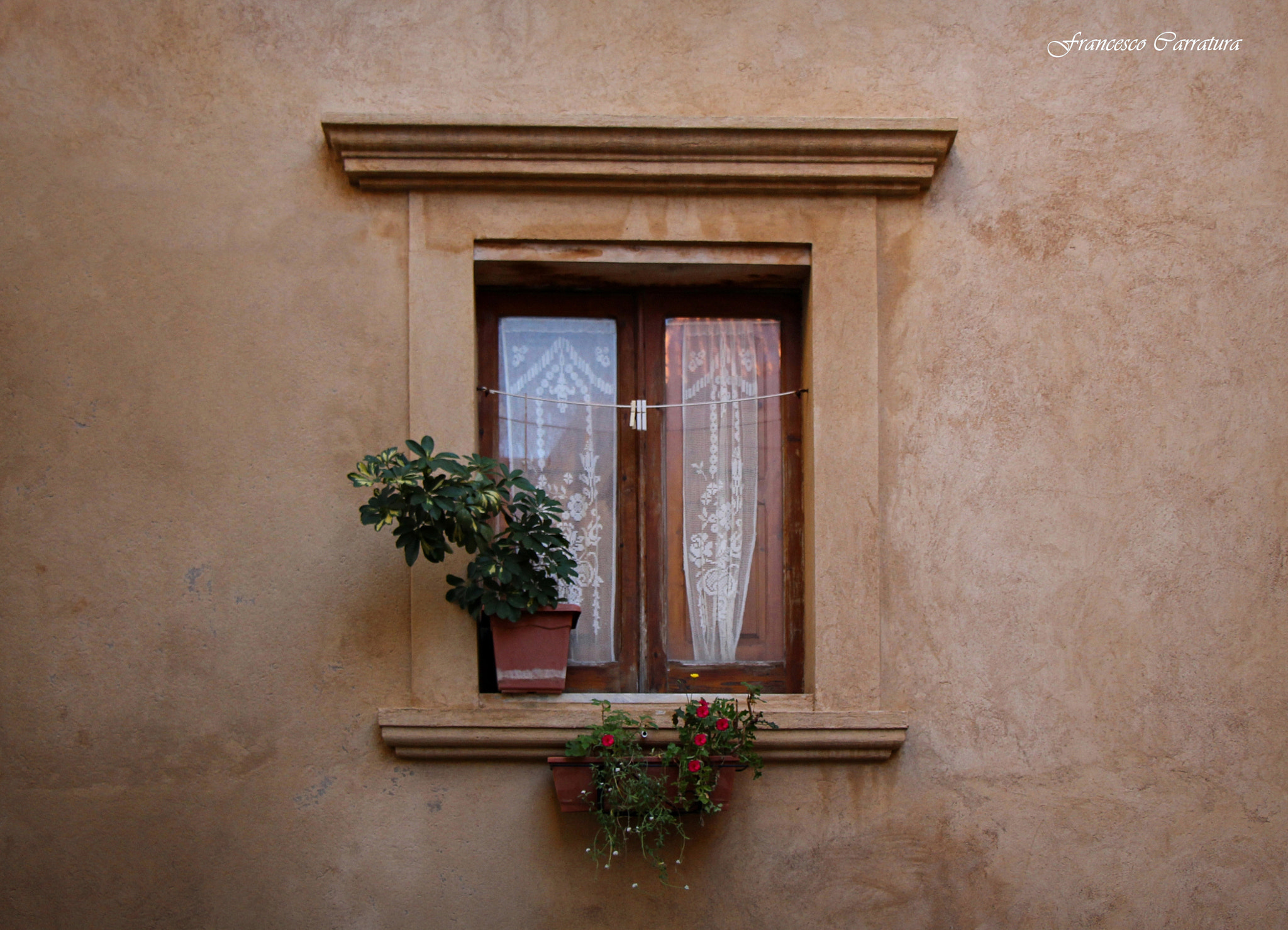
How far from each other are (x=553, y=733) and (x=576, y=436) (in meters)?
1.10

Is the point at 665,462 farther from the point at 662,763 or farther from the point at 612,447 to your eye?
the point at 662,763

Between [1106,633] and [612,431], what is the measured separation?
1924mm

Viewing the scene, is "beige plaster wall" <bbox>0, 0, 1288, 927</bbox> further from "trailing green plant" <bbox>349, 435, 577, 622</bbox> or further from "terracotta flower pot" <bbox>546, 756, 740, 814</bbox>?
"trailing green plant" <bbox>349, 435, 577, 622</bbox>

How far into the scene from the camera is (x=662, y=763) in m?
3.47

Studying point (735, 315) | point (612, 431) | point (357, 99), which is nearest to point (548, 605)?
point (612, 431)

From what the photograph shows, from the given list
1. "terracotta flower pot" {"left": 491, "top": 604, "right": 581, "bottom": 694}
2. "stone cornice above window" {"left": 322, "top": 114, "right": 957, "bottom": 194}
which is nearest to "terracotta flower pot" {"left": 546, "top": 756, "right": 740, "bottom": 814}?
"terracotta flower pot" {"left": 491, "top": 604, "right": 581, "bottom": 694}

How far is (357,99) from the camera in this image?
3.77m

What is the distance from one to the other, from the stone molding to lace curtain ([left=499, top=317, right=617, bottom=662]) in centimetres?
37

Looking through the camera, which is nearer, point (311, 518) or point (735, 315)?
point (311, 518)

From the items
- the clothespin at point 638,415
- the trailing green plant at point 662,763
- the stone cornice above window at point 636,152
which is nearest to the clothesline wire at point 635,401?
the clothespin at point 638,415

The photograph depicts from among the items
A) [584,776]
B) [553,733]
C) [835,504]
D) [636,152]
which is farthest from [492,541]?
[636,152]

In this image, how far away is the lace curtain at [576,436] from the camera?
389 cm

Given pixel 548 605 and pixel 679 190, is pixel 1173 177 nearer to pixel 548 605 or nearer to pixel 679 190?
pixel 679 190

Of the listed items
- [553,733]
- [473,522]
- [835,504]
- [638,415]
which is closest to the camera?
[473,522]
